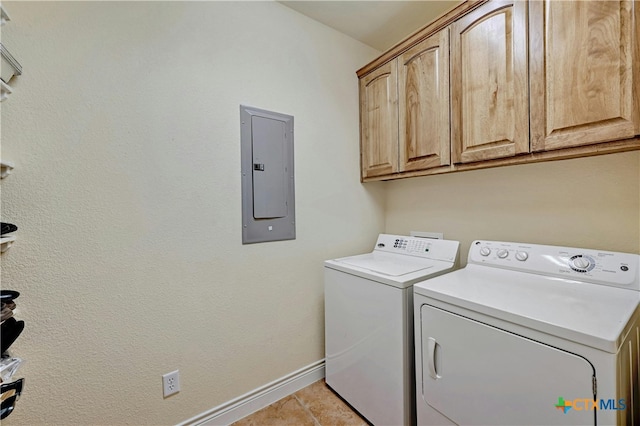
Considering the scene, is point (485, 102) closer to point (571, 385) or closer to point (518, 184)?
point (518, 184)

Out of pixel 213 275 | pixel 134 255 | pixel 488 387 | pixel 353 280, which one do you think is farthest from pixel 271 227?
pixel 488 387

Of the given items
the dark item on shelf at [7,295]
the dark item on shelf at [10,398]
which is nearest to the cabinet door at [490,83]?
the dark item on shelf at [7,295]

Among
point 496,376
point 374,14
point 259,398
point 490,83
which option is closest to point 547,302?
point 496,376

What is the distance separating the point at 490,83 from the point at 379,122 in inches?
29.1

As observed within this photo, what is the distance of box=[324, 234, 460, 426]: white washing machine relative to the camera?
127 cm

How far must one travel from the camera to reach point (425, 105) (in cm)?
157

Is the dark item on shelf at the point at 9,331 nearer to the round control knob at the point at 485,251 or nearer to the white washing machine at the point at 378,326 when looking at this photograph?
the white washing machine at the point at 378,326

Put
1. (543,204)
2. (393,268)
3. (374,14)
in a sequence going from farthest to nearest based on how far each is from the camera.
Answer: (374,14) → (393,268) → (543,204)

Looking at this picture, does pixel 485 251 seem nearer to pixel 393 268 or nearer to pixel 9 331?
pixel 393 268

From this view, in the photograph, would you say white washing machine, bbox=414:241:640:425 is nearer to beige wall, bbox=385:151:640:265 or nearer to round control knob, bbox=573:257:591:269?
round control knob, bbox=573:257:591:269

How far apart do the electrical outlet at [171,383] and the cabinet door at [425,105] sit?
5.77ft

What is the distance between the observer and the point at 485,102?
1.30m

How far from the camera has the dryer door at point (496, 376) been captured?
774 millimetres

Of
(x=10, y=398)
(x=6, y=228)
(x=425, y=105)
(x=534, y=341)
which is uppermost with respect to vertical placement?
(x=425, y=105)
